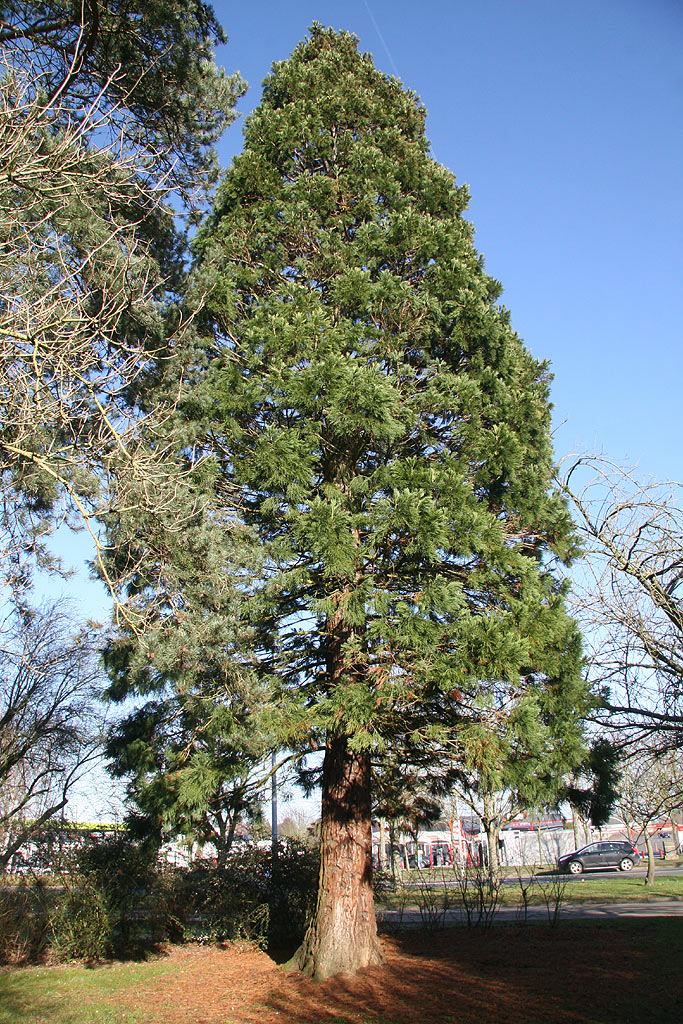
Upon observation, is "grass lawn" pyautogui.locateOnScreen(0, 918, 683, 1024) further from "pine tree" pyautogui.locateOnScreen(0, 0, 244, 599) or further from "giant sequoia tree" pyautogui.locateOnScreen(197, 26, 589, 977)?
"pine tree" pyautogui.locateOnScreen(0, 0, 244, 599)

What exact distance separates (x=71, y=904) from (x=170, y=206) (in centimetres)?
958

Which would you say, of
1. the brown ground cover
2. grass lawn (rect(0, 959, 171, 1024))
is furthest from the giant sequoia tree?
grass lawn (rect(0, 959, 171, 1024))

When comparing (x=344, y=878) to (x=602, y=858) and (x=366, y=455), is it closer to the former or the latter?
(x=366, y=455)

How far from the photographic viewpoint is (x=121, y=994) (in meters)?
7.21

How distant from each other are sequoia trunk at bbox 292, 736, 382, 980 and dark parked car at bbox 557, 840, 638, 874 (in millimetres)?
23171


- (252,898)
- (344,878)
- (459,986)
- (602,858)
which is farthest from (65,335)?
(602,858)

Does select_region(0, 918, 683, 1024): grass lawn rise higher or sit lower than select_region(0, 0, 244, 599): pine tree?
lower

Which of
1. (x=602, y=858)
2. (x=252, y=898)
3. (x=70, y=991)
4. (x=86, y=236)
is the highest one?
(x=86, y=236)

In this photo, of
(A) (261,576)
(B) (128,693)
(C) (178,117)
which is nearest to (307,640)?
(A) (261,576)

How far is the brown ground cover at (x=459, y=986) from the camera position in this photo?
5.45 m

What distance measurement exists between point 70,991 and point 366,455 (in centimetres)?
704

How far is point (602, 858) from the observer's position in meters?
26.7

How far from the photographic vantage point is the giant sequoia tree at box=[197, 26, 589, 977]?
6.20m

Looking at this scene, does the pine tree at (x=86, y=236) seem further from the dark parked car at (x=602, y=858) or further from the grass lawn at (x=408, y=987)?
the dark parked car at (x=602, y=858)
